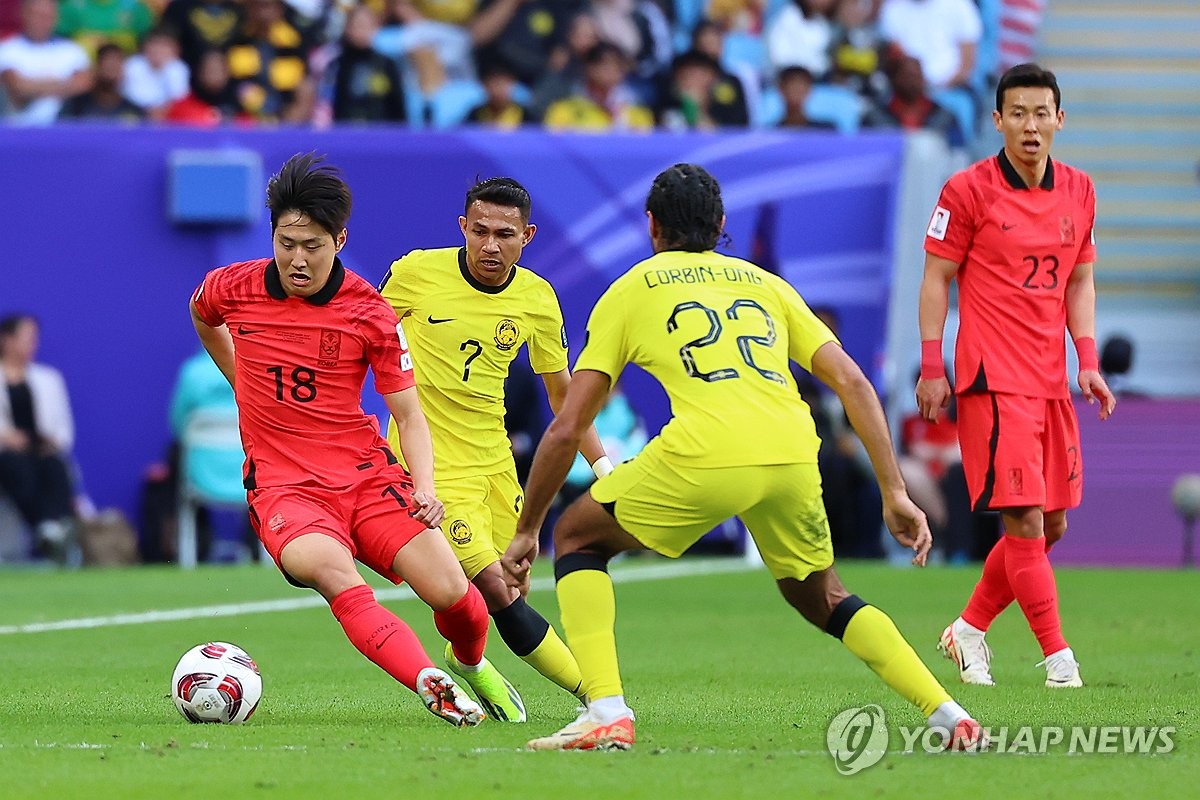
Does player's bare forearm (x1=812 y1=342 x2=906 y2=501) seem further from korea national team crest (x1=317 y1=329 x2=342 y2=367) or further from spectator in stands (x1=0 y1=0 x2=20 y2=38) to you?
spectator in stands (x1=0 y1=0 x2=20 y2=38)

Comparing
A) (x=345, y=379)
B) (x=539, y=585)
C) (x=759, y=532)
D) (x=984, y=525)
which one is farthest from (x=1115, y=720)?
(x=984, y=525)

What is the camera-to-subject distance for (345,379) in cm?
722

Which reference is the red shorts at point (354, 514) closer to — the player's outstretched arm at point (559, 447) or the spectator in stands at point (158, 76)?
the player's outstretched arm at point (559, 447)

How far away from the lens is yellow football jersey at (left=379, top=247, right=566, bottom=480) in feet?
25.8

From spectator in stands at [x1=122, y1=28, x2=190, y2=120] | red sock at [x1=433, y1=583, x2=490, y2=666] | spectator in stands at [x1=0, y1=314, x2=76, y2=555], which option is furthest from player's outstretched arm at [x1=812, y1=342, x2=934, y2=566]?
spectator in stands at [x1=122, y1=28, x2=190, y2=120]

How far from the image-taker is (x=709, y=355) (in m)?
6.16

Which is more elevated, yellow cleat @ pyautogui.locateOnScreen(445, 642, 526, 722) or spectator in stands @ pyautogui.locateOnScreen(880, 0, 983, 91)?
spectator in stands @ pyautogui.locateOnScreen(880, 0, 983, 91)

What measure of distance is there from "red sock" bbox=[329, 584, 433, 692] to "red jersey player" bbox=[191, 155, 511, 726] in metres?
0.04

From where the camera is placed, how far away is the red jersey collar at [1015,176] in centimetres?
883

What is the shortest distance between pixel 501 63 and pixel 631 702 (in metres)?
11.7

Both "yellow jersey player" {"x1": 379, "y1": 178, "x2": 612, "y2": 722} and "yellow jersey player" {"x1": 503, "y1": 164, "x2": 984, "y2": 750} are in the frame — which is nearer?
"yellow jersey player" {"x1": 503, "y1": 164, "x2": 984, "y2": 750}

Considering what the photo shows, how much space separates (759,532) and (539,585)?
8.09m

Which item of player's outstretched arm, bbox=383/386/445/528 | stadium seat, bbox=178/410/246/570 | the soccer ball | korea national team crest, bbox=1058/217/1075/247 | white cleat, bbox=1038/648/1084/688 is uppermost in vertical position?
korea national team crest, bbox=1058/217/1075/247

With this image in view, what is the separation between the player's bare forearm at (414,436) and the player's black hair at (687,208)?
1205 millimetres
